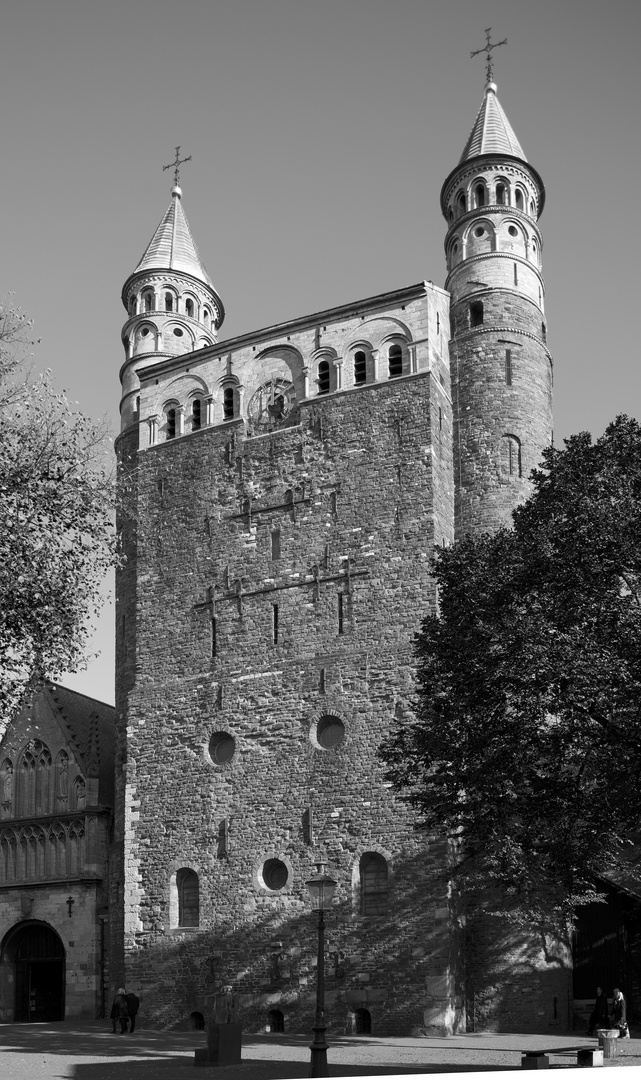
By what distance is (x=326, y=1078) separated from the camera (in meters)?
18.9

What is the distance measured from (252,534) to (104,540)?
13761mm

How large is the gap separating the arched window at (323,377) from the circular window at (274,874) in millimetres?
13703

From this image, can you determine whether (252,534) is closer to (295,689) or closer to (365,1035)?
(295,689)

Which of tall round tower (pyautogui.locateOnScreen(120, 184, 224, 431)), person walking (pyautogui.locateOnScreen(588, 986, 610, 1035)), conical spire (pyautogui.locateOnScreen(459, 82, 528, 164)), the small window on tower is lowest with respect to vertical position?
person walking (pyautogui.locateOnScreen(588, 986, 610, 1035))

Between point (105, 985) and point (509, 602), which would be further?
point (105, 985)

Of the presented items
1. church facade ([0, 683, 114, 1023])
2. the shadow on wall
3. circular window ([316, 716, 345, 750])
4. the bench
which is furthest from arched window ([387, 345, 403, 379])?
the bench

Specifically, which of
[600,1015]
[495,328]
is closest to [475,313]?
[495,328]

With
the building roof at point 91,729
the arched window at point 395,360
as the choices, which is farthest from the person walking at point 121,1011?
the arched window at point 395,360

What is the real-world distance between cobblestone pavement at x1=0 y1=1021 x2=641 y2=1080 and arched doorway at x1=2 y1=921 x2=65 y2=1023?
19.3 feet

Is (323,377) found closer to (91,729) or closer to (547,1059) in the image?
(91,729)

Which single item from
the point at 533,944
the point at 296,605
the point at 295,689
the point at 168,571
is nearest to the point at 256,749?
the point at 295,689

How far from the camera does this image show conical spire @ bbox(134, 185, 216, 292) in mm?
45031

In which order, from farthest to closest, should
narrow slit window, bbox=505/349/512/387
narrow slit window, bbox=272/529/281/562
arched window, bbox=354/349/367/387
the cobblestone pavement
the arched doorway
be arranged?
the arched doorway < arched window, bbox=354/349/367/387 < narrow slit window, bbox=505/349/512/387 < narrow slit window, bbox=272/529/281/562 < the cobblestone pavement

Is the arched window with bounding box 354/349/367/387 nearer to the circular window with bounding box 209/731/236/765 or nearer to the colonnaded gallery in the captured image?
the colonnaded gallery
